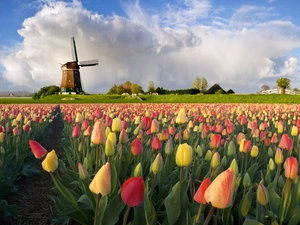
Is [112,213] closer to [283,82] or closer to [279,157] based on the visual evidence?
[279,157]

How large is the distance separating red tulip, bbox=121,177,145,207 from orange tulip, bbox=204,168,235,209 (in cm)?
28

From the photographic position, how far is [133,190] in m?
1.27

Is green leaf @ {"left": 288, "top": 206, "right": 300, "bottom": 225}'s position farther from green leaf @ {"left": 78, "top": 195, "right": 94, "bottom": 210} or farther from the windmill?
the windmill

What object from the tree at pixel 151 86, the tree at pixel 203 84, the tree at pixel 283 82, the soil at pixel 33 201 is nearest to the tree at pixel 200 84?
the tree at pixel 203 84

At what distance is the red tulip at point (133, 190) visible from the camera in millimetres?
1252

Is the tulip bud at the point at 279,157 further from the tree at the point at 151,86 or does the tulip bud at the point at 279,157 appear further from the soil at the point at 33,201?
the tree at the point at 151,86

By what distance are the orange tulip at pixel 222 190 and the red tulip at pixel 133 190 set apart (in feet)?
0.93

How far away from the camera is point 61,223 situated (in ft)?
8.80

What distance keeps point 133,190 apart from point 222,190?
0.35m

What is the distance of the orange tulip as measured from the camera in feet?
3.84

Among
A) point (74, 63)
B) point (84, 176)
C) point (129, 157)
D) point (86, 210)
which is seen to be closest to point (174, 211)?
point (84, 176)

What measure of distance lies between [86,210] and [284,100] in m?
29.8

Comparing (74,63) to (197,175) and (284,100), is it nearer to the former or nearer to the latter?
(284,100)

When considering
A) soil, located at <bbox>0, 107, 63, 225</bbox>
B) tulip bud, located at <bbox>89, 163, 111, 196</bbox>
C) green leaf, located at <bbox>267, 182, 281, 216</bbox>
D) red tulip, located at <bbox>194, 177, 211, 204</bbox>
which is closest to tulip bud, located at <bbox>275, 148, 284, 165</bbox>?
green leaf, located at <bbox>267, 182, 281, 216</bbox>
